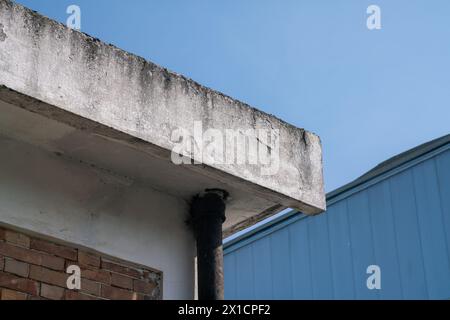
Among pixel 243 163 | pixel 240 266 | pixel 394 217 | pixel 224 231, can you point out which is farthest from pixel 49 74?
pixel 240 266

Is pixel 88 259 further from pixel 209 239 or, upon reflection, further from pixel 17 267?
pixel 209 239

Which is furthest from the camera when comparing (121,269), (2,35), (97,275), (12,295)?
(121,269)

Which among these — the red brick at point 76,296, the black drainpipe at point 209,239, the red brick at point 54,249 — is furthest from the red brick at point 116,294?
the black drainpipe at point 209,239

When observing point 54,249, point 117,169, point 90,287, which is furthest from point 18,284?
point 117,169

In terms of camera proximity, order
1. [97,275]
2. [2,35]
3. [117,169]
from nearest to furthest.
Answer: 1. [2,35]
2. [97,275]
3. [117,169]

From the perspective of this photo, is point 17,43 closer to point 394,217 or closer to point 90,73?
point 90,73

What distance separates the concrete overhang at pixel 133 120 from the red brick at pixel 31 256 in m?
0.56

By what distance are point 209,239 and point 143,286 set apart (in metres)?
0.44

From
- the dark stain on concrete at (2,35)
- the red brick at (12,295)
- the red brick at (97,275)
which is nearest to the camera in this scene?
the dark stain on concrete at (2,35)

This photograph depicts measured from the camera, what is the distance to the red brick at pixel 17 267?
4.52 meters

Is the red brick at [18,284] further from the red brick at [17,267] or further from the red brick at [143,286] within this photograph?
the red brick at [143,286]

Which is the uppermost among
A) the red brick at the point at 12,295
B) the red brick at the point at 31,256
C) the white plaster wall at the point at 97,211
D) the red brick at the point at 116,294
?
the white plaster wall at the point at 97,211

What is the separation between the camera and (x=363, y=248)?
11367mm

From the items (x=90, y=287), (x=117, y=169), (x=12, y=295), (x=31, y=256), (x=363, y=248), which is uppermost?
(x=363, y=248)
